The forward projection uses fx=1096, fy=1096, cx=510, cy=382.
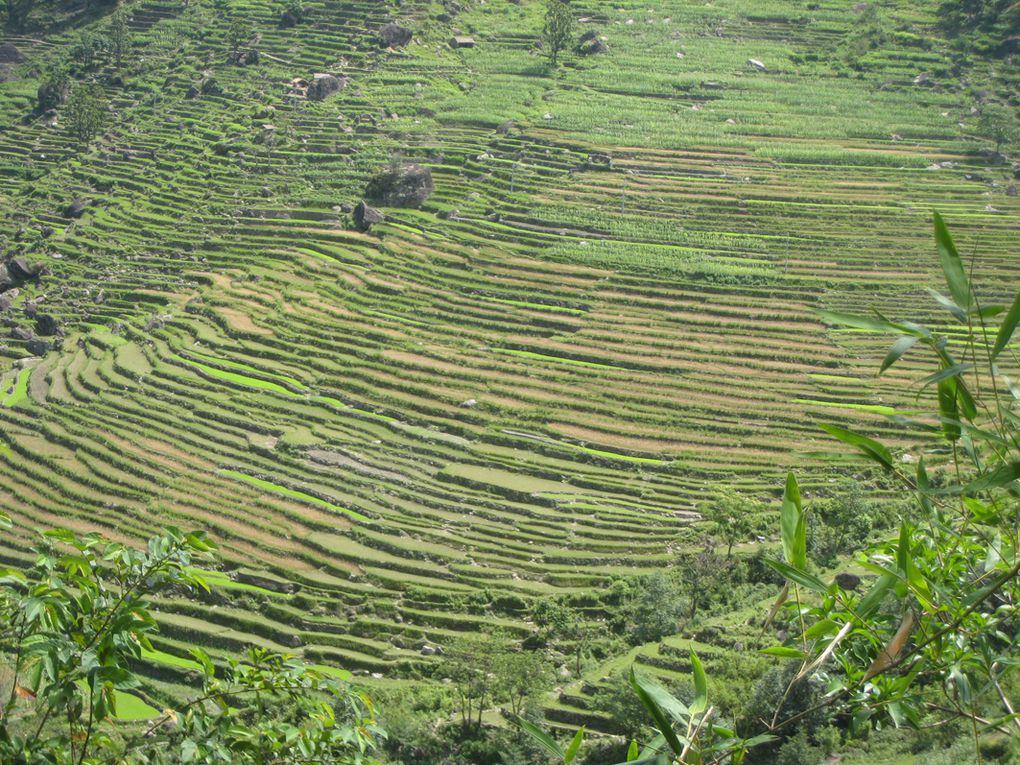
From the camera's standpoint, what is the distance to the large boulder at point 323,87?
43.9 m

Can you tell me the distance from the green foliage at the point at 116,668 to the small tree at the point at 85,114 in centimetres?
4323

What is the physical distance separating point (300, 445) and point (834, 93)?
28.6 metres

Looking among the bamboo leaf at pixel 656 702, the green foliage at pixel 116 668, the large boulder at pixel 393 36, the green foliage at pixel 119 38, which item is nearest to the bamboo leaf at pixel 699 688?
the bamboo leaf at pixel 656 702

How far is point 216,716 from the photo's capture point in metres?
3.50

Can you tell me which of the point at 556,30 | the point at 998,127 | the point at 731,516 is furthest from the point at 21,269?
the point at 998,127

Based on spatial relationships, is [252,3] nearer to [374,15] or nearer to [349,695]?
[374,15]

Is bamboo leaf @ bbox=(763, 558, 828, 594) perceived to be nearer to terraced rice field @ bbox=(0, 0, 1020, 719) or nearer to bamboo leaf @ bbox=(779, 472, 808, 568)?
bamboo leaf @ bbox=(779, 472, 808, 568)

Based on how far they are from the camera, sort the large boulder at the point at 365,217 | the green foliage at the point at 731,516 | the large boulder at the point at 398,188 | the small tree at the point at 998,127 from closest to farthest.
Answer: the green foliage at the point at 731,516, the large boulder at the point at 365,217, the large boulder at the point at 398,188, the small tree at the point at 998,127

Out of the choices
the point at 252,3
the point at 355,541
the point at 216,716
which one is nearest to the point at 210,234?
the point at 355,541

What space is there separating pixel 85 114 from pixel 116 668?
4406 cm

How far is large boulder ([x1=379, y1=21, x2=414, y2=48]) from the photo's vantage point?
47000 mm

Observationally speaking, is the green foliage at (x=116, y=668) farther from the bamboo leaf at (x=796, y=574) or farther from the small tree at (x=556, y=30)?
the small tree at (x=556, y=30)

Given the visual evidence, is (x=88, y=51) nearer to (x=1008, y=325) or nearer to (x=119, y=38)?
(x=119, y=38)

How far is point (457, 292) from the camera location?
106 feet
